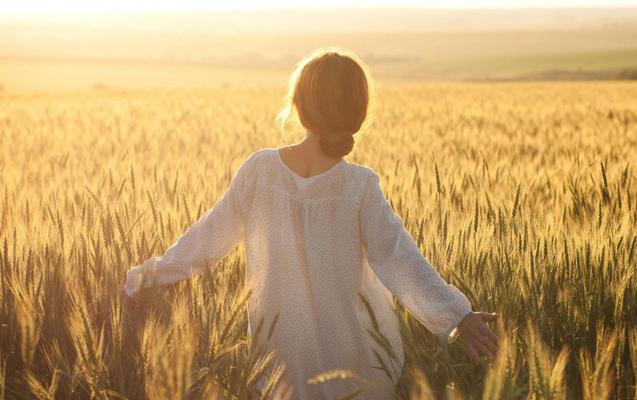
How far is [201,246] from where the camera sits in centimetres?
197

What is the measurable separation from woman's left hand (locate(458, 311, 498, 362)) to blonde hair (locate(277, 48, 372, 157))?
464mm

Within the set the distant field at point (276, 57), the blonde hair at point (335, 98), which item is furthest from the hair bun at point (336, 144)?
the distant field at point (276, 57)

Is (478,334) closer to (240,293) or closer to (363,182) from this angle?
(363,182)

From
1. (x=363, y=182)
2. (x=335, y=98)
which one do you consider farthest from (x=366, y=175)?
(x=335, y=98)

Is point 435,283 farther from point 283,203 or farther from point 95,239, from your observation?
point 95,239

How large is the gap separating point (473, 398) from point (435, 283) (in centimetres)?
37

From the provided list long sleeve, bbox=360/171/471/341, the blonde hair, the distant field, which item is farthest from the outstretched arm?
the distant field

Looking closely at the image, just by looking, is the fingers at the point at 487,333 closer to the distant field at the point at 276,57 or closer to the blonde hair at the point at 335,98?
the blonde hair at the point at 335,98

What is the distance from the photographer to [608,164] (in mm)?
4164

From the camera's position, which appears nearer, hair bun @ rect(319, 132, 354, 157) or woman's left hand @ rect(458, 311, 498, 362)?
woman's left hand @ rect(458, 311, 498, 362)

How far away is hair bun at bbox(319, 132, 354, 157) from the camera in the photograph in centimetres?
183

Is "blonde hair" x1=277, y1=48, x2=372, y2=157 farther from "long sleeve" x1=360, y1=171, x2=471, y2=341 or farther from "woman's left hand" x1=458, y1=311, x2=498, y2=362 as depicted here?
"woman's left hand" x1=458, y1=311, x2=498, y2=362

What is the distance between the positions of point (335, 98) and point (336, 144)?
0.34 ft

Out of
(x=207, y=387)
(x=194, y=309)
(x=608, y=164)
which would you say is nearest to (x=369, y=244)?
(x=194, y=309)
